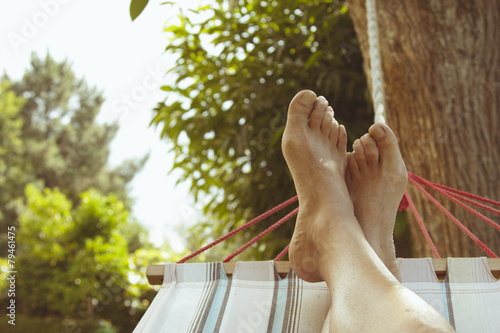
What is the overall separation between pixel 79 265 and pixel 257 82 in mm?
3867

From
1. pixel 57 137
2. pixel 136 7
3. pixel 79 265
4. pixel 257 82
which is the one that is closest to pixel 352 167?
pixel 136 7

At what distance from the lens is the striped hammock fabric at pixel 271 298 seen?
0.73 m

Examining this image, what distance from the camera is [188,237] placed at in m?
11.2

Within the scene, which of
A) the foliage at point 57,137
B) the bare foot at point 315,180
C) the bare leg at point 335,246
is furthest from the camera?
the foliage at point 57,137

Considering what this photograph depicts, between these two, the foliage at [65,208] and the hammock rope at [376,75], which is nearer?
the hammock rope at [376,75]

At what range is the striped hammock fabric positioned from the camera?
0.73m

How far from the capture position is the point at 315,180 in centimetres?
72

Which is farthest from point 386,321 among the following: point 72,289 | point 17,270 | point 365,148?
point 17,270

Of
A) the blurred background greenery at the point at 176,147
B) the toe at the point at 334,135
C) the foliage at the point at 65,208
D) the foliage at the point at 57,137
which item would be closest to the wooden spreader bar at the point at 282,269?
the toe at the point at 334,135

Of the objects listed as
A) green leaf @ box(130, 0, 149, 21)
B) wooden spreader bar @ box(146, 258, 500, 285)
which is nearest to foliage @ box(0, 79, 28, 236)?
wooden spreader bar @ box(146, 258, 500, 285)

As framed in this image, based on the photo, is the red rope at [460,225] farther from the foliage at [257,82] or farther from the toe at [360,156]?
the foliage at [257,82]

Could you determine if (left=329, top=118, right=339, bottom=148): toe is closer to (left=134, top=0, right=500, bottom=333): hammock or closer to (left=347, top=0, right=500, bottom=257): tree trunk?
(left=134, top=0, right=500, bottom=333): hammock

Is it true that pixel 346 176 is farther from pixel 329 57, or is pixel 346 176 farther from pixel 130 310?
pixel 130 310

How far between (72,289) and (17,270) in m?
1.01
